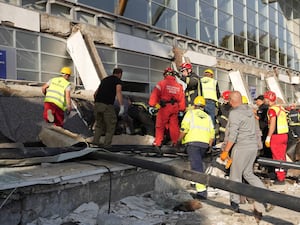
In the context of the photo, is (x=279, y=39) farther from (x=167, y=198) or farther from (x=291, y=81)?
(x=167, y=198)

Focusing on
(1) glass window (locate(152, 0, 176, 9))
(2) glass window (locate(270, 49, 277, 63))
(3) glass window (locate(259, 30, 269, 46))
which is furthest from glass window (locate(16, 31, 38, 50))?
(2) glass window (locate(270, 49, 277, 63))

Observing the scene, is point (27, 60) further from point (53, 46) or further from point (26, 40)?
point (53, 46)

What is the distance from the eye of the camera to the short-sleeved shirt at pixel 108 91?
7258mm

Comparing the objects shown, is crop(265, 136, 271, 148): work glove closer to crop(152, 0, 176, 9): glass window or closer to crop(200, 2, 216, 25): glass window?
crop(152, 0, 176, 9): glass window

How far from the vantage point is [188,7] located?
56.4 feet

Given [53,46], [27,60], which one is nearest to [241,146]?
[27,60]

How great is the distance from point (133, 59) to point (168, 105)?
6574 millimetres

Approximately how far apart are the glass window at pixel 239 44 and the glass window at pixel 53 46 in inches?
461

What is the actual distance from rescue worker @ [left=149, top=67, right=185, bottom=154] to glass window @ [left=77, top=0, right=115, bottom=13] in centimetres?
569

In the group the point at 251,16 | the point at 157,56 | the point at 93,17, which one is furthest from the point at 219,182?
the point at 251,16

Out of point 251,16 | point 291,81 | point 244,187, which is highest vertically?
point 251,16

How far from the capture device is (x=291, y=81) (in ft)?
87.1

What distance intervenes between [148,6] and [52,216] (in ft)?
38.6

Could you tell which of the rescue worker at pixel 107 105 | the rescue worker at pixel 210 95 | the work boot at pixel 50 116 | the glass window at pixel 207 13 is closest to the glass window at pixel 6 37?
the work boot at pixel 50 116
